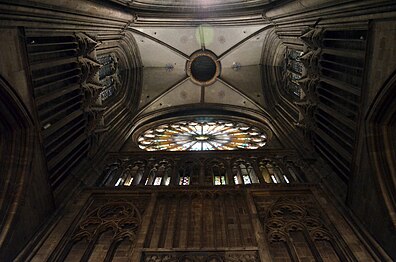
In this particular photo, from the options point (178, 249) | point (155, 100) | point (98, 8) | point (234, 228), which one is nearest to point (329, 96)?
point (234, 228)

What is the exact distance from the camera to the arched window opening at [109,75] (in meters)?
14.3

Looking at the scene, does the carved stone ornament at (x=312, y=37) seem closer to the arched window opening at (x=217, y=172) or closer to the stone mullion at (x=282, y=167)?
the stone mullion at (x=282, y=167)

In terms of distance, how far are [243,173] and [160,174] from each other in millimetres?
2596

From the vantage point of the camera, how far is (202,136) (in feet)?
48.0

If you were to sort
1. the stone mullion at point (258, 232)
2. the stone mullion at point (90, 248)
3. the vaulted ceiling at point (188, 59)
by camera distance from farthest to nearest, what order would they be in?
1. the vaulted ceiling at point (188, 59)
2. the stone mullion at point (90, 248)
3. the stone mullion at point (258, 232)

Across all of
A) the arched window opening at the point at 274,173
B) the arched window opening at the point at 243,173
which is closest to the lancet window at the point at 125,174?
the arched window opening at the point at 243,173

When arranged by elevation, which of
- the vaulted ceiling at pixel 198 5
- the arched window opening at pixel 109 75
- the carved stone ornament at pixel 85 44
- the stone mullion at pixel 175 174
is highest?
the vaulted ceiling at pixel 198 5

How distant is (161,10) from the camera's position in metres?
14.2

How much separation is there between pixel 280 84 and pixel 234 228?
10166 millimetres

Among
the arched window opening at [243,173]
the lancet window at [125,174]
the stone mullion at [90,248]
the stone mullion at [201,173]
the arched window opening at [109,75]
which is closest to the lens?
the stone mullion at [90,248]

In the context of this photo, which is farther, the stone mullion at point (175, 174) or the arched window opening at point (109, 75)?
the arched window opening at point (109, 75)

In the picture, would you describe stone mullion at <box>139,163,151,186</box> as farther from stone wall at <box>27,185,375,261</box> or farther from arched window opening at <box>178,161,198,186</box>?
arched window opening at <box>178,161,198,186</box>

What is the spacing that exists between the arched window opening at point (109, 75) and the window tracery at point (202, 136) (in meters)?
2.29

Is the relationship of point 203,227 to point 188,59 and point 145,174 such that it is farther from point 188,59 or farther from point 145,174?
point 188,59
